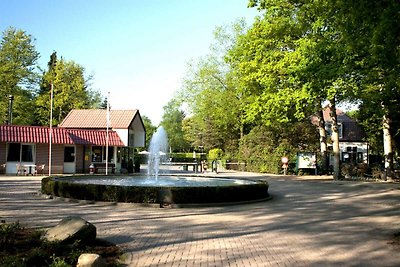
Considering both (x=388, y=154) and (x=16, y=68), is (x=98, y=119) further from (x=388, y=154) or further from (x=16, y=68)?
(x=388, y=154)

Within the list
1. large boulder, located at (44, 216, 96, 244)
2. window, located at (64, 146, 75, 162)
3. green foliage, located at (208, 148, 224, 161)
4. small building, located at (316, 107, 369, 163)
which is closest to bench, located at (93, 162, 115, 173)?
window, located at (64, 146, 75, 162)

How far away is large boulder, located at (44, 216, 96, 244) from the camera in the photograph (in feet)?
24.9

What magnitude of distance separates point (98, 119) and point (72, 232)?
113 ft

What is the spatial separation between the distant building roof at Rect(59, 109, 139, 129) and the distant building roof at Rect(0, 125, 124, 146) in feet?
7.17

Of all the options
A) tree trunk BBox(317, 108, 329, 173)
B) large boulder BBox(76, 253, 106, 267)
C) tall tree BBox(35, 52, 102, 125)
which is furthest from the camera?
tall tree BBox(35, 52, 102, 125)

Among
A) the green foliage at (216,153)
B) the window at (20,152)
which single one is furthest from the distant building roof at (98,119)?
the green foliage at (216,153)

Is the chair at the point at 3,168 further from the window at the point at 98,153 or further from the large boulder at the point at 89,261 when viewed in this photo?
the large boulder at the point at 89,261

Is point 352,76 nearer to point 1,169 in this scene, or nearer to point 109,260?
point 109,260

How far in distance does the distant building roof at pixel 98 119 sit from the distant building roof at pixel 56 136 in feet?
7.17

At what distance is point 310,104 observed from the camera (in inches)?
1030

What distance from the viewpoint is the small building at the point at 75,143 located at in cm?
3253

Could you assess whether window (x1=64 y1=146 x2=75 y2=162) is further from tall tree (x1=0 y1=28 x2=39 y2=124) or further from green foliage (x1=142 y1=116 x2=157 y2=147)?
green foliage (x1=142 y1=116 x2=157 y2=147)

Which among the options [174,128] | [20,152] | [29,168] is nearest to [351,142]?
[29,168]

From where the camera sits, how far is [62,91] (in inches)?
2131
